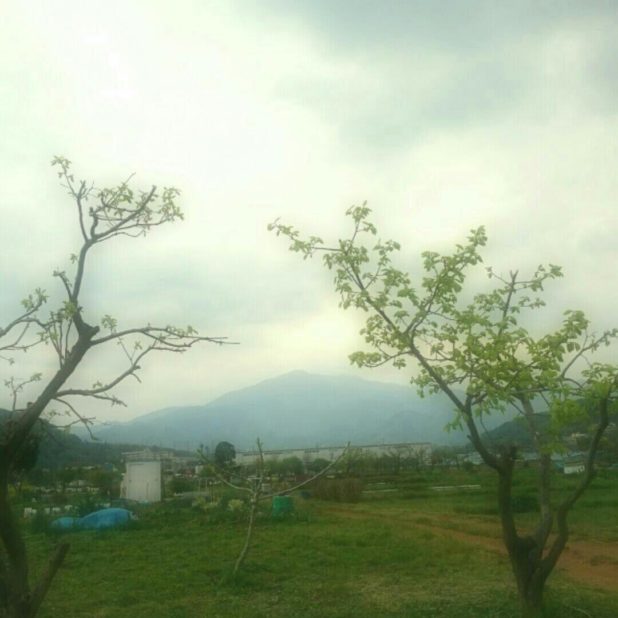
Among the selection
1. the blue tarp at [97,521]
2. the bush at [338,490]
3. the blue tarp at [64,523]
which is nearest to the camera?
the blue tarp at [64,523]

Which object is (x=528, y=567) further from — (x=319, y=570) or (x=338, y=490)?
(x=338, y=490)

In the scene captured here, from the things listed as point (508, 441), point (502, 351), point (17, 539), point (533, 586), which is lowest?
point (533, 586)

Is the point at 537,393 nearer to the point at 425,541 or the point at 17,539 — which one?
the point at 17,539

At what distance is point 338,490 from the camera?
29219mm

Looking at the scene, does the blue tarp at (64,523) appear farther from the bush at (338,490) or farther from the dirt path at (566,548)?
the bush at (338,490)

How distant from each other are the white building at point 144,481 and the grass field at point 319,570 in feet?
31.7

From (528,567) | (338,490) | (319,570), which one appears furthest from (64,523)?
(338,490)

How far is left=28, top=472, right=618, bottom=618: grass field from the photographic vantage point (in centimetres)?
835

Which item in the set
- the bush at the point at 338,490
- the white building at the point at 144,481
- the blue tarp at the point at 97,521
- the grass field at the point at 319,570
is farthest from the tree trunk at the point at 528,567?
the white building at the point at 144,481

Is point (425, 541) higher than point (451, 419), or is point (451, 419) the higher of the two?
point (451, 419)

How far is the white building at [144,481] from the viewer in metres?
29.3

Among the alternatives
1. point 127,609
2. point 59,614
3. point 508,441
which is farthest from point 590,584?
point 59,614

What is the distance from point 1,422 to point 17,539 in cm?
101

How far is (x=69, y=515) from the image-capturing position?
19.2 m
